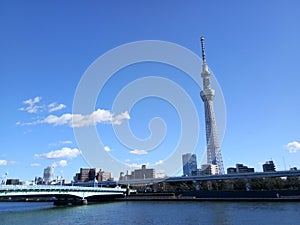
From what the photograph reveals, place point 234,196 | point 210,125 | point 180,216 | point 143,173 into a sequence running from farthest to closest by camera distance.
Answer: point 143,173 → point 210,125 → point 234,196 → point 180,216

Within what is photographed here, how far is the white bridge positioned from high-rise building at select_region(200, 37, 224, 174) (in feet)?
143

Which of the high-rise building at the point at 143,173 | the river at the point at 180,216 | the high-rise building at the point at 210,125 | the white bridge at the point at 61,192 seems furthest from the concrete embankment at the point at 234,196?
the high-rise building at the point at 143,173

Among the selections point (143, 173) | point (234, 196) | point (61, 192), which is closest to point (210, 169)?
point (143, 173)

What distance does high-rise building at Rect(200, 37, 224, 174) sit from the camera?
97375mm

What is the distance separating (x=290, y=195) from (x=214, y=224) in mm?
30767

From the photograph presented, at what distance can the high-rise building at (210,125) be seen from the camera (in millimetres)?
97375

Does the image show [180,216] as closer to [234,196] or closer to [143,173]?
[234,196]

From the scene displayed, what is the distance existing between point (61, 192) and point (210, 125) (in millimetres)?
70782

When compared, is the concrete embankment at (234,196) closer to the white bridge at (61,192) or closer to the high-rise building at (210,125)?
→ the white bridge at (61,192)

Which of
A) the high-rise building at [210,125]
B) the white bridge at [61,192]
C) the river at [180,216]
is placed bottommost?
the river at [180,216]

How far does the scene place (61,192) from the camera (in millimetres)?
46438

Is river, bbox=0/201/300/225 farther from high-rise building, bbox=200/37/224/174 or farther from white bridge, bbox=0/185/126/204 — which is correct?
high-rise building, bbox=200/37/224/174

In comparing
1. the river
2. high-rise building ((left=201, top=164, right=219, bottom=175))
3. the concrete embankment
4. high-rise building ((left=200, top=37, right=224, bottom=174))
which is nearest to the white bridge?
the concrete embankment

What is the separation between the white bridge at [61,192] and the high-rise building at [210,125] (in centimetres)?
4350
